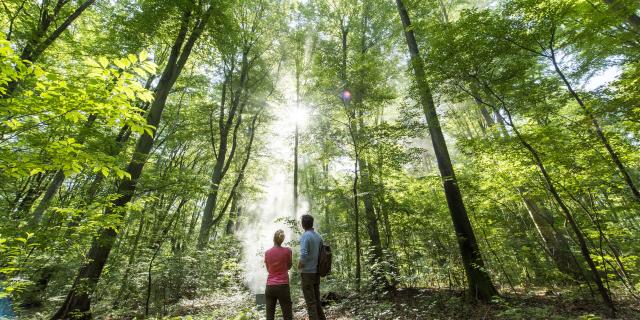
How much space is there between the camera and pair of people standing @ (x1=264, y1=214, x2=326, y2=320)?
428cm

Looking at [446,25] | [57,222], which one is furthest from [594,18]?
[57,222]

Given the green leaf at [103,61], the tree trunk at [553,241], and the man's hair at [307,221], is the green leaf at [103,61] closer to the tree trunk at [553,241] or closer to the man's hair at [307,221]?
the man's hair at [307,221]

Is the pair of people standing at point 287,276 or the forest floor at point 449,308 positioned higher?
the pair of people standing at point 287,276

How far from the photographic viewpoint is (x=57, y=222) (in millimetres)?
4730

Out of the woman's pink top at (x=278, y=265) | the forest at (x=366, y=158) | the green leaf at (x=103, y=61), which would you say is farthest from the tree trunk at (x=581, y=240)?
the green leaf at (x=103, y=61)

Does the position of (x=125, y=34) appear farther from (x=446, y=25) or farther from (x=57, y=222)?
(x=446, y=25)

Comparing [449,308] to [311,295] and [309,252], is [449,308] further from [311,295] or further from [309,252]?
[309,252]

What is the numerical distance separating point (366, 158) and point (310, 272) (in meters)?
5.72

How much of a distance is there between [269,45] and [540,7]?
45.6 feet

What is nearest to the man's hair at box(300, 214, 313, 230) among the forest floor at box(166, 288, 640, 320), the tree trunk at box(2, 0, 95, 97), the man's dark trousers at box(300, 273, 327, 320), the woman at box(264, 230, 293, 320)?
the woman at box(264, 230, 293, 320)

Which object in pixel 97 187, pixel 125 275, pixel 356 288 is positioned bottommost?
pixel 356 288

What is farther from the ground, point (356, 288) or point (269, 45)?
point (269, 45)

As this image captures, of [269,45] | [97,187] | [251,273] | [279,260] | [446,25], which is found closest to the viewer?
[279,260]

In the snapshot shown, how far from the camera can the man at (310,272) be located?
437cm
